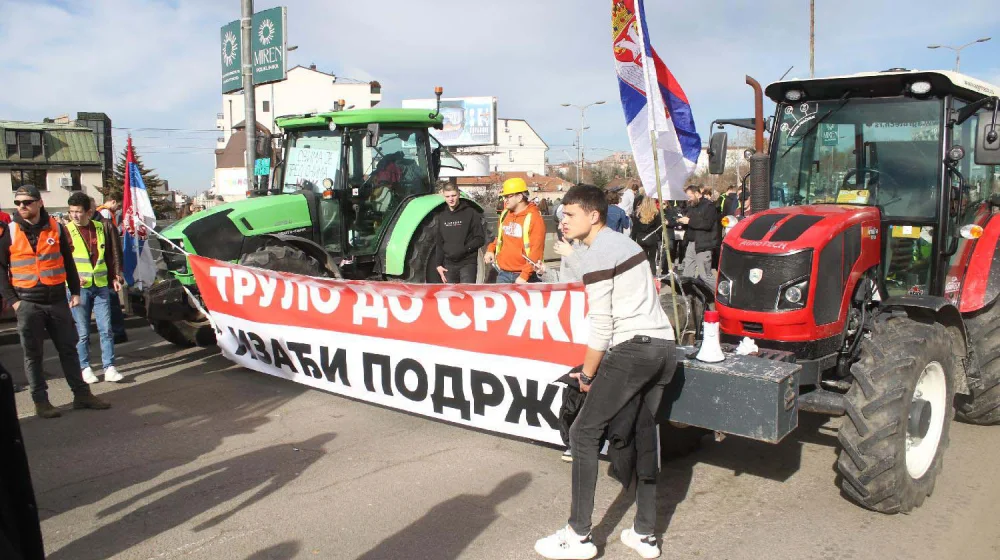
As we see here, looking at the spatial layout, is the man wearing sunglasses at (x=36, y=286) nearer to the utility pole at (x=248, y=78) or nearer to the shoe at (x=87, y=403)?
the shoe at (x=87, y=403)

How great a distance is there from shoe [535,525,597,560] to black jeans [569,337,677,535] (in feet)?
0.14

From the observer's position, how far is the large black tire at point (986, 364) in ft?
18.0

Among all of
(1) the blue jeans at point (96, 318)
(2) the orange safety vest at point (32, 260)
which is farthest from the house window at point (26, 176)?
(2) the orange safety vest at point (32, 260)

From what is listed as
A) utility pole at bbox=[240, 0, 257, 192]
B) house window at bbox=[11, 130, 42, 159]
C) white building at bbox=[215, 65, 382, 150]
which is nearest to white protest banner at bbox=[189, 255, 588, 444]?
utility pole at bbox=[240, 0, 257, 192]

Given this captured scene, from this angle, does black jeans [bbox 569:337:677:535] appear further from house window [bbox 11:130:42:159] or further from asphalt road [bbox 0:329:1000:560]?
house window [bbox 11:130:42:159]

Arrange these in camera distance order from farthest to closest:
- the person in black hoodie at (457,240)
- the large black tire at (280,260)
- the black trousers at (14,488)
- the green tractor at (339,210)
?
the person in black hoodie at (457,240) → the green tractor at (339,210) → the large black tire at (280,260) → the black trousers at (14,488)

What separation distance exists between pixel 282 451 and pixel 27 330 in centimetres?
247

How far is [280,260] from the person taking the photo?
7543 mm

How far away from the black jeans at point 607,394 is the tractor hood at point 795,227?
55.0 inches

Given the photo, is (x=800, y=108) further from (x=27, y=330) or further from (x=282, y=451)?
(x=27, y=330)

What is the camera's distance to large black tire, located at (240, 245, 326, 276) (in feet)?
24.3

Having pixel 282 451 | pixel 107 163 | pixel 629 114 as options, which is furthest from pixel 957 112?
pixel 107 163

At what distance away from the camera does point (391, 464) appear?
5.16 meters

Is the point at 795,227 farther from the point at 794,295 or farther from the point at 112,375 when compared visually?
the point at 112,375
